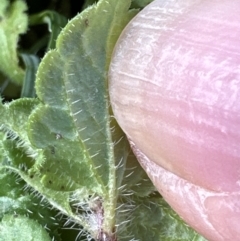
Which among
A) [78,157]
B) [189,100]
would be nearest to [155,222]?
[78,157]

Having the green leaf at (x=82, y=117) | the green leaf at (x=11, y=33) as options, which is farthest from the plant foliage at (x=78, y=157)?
the green leaf at (x=11, y=33)

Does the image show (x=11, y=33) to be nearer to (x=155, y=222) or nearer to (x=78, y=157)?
(x=78, y=157)

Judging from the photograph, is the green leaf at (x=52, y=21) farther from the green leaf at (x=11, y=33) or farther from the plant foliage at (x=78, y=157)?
the plant foliage at (x=78, y=157)

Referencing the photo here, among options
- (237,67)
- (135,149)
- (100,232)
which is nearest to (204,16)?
(237,67)

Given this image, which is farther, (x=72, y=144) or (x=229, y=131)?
(x=72, y=144)

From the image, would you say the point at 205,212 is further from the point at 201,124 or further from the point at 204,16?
the point at 204,16

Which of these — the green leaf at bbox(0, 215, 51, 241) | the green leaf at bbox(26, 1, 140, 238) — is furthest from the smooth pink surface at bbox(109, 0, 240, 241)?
the green leaf at bbox(0, 215, 51, 241)
